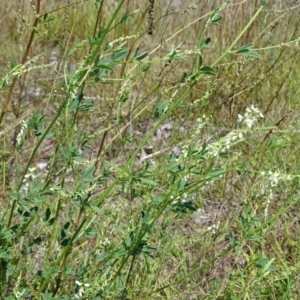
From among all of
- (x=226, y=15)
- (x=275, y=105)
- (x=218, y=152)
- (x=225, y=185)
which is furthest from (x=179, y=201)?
(x=226, y=15)

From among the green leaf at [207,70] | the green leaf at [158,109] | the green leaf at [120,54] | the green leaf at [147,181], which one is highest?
the green leaf at [120,54]

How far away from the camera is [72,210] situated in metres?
2.28

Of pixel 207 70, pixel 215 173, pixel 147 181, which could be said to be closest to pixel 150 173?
pixel 147 181

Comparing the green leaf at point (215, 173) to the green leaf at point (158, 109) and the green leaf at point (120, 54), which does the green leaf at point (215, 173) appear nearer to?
the green leaf at point (158, 109)

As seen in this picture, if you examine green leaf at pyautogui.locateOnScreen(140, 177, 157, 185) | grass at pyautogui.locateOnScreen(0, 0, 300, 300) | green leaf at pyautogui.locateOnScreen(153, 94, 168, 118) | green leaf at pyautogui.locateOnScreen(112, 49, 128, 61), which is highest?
green leaf at pyautogui.locateOnScreen(112, 49, 128, 61)

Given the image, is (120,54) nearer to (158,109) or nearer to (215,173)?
(158,109)

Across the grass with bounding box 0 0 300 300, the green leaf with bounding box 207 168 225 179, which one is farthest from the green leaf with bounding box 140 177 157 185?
the green leaf with bounding box 207 168 225 179

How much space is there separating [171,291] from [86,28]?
2492mm

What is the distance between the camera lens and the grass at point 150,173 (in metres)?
1.32

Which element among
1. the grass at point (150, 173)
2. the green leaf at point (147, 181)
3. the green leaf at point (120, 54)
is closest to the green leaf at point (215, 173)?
the grass at point (150, 173)

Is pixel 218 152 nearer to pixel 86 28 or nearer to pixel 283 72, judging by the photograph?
pixel 283 72

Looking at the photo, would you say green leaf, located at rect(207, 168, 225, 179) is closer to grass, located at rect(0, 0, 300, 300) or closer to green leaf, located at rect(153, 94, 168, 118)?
grass, located at rect(0, 0, 300, 300)

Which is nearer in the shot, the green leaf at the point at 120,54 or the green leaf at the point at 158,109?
the green leaf at the point at 120,54

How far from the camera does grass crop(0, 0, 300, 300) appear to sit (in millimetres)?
1321
